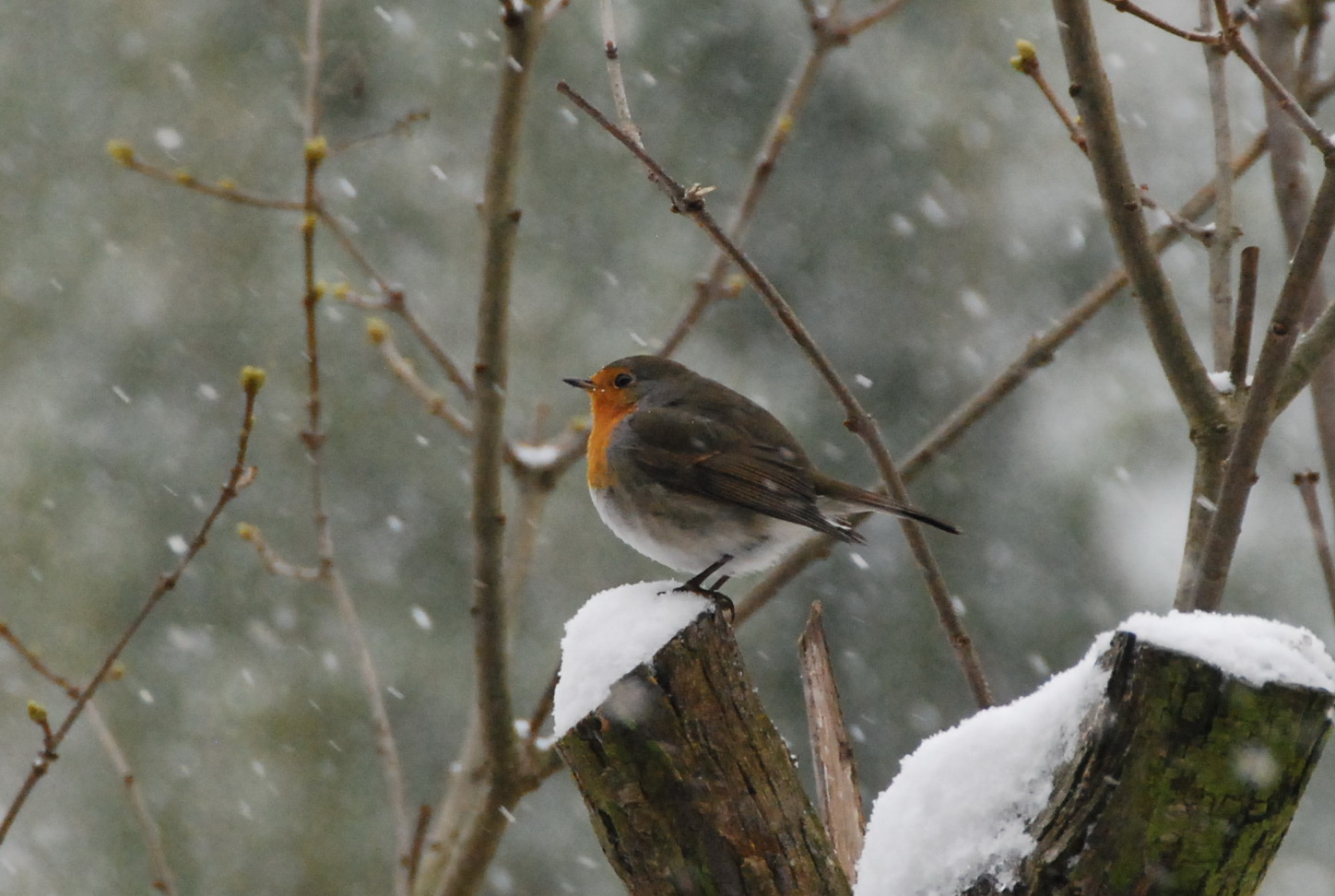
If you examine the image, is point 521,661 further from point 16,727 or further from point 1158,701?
point 1158,701

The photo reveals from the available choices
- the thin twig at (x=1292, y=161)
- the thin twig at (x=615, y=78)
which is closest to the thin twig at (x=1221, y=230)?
the thin twig at (x=1292, y=161)

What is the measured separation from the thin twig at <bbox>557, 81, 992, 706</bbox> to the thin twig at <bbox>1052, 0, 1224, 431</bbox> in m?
0.44

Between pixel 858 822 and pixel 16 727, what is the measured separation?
25.3 ft

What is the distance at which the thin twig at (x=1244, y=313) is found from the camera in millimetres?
1762

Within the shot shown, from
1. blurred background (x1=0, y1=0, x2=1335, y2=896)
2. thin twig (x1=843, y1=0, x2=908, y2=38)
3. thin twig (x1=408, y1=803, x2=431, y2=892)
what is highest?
blurred background (x1=0, y1=0, x2=1335, y2=896)

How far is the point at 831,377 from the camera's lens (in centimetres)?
195

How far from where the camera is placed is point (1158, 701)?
53.9 inches

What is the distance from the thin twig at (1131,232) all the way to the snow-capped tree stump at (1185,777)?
65 cm

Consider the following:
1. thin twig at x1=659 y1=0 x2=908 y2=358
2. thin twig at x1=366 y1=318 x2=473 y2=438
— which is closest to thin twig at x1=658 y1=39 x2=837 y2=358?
thin twig at x1=659 y1=0 x2=908 y2=358

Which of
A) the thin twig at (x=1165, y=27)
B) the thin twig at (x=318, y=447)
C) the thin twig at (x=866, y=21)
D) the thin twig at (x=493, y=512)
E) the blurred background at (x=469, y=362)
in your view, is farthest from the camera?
the blurred background at (x=469, y=362)

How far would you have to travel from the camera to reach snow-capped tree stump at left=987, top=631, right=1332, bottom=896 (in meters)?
1.35

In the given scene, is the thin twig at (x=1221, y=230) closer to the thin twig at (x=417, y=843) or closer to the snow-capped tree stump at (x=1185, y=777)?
the snow-capped tree stump at (x=1185, y=777)

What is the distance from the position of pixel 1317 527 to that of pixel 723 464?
1318 mm

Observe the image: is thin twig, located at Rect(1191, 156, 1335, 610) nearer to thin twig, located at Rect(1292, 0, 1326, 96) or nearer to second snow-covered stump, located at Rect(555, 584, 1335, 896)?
second snow-covered stump, located at Rect(555, 584, 1335, 896)
